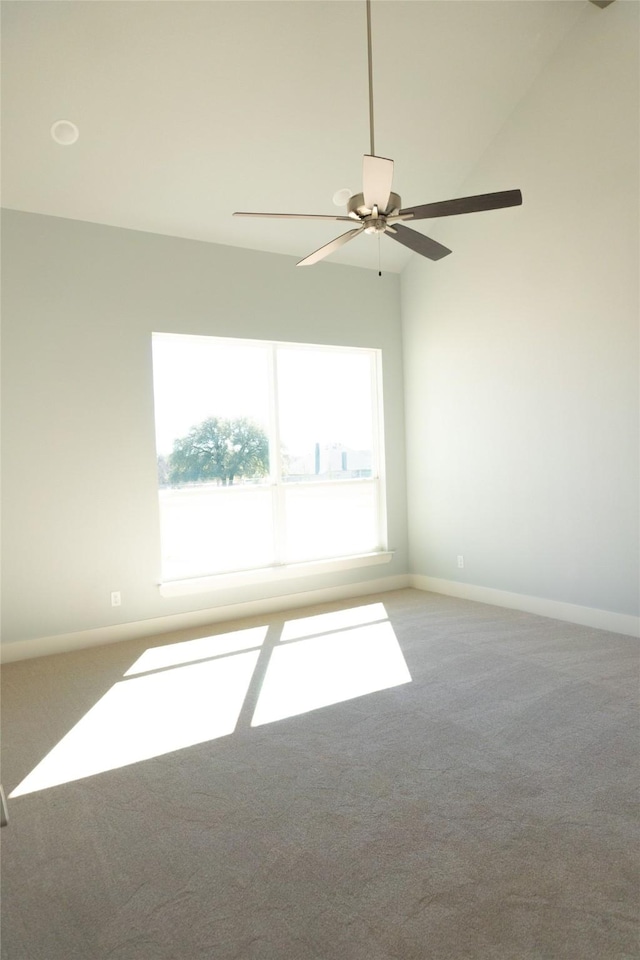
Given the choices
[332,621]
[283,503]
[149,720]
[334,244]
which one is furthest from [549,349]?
[149,720]

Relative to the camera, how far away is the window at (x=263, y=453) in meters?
4.80

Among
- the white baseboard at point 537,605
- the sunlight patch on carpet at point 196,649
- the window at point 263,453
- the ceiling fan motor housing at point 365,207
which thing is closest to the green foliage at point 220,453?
the window at point 263,453

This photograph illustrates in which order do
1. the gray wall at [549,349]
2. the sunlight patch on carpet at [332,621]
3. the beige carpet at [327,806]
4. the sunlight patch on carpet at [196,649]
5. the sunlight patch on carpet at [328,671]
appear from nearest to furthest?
the beige carpet at [327,806] < the sunlight patch on carpet at [328,671] < the sunlight patch on carpet at [196,649] < the gray wall at [549,349] < the sunlight patch on carpet at [332,621]

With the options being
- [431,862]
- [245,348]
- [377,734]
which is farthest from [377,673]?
[245,348]

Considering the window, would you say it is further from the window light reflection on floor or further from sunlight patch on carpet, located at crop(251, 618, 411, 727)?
sunlight patch on carpet, located at crop(251, 618, 411, 727)

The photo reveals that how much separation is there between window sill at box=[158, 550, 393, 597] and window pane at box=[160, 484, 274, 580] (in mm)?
91

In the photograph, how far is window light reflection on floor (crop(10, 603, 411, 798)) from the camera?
8.96 feet

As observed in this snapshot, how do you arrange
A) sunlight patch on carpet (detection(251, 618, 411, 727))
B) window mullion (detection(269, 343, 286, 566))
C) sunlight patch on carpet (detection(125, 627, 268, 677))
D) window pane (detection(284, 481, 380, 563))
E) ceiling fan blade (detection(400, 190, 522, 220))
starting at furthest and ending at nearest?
window pane (detection(284, 481, 380, 563)) < window mullion (detection(269, 343, 286, 566)) < sunlight patch on carpet (detection(125, 627, 268, 677)) < sunlight patch on carpet (detection(251, 618, 411, 727)) < ceiling fan blade (detection(400, 190, 522, 220))

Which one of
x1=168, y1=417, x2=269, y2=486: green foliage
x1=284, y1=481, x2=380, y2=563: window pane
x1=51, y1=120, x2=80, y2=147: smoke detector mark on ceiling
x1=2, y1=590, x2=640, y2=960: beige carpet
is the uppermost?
x1=51, y1=120, x2=80, y2=147: smoke detector mark on ceiling

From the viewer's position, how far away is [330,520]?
18.3ft

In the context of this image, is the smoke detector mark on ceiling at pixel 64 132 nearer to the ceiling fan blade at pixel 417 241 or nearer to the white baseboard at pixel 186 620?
the ceiling fan blade at pixel 417 241

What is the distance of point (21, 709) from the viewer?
3258 millimetres

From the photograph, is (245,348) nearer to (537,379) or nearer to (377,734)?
(537,379)

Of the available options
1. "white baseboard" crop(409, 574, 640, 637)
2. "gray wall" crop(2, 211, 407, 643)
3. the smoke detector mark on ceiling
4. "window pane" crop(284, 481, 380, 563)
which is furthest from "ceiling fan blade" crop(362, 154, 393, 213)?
"white baseboard" crop(409, 574, 640, 637)
